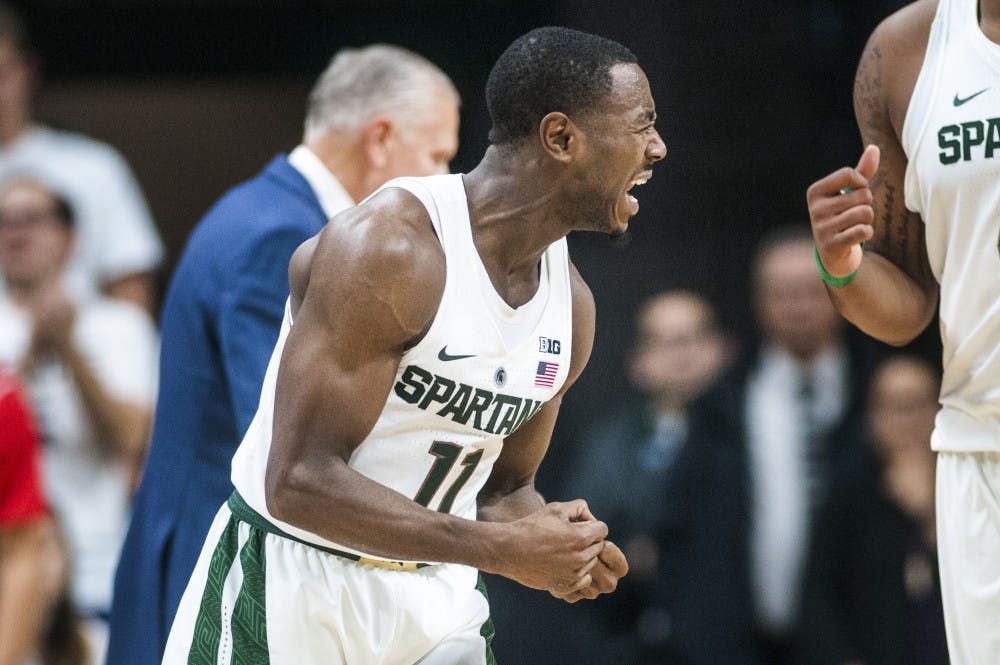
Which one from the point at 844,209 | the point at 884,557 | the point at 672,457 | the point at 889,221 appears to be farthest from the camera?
the point at 672,457

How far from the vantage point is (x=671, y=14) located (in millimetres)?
7207

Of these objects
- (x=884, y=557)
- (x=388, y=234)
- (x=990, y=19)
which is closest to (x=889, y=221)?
(x=990, y=19)

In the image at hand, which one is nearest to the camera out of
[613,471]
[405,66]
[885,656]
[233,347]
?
[233,347]

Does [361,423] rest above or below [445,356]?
below

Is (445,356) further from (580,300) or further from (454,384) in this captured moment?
(580,300)

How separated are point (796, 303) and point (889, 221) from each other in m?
2.62

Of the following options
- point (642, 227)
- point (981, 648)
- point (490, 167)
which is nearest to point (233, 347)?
point (490, 167)

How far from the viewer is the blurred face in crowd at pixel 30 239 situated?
212 inches

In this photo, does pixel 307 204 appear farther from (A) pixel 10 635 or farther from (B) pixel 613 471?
(B) pixel 613 471

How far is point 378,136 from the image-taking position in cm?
419

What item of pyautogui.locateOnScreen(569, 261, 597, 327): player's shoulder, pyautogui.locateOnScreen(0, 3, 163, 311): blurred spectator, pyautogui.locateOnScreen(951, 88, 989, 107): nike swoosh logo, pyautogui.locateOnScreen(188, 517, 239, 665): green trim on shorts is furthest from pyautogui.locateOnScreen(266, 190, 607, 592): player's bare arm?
pyautogui.locateOnScreen(0, 3, 163, 311): blurred spectator

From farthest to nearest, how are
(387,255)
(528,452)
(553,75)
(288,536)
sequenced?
(528,452), (288,536), (553,75), (387,255)

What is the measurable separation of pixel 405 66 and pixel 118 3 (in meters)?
4.48

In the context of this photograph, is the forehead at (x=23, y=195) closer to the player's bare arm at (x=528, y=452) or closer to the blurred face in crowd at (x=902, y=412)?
the player's bare arm at (x=528, y=452)
